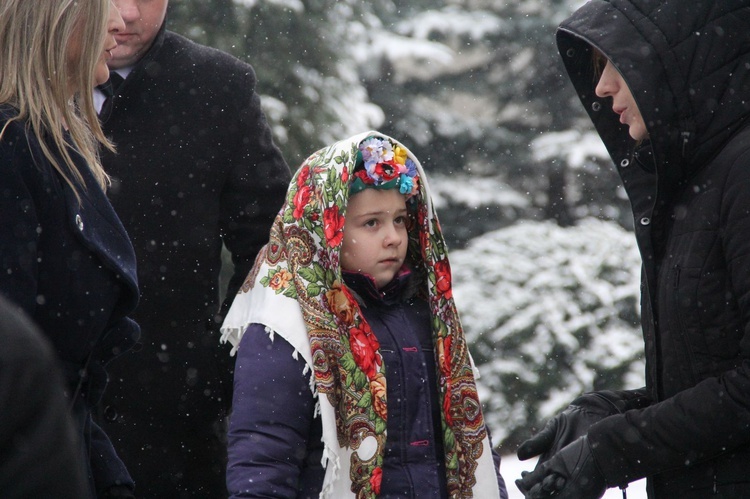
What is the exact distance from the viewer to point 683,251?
273cm

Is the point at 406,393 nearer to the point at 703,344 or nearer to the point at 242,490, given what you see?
the point at 242,490

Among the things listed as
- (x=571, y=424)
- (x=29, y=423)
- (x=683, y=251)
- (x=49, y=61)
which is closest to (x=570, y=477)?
(x=571, y=424)

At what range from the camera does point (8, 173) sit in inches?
Result: 88.5

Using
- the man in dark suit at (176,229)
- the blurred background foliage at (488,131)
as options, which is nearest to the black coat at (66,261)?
the man in dark suit at (176,229)

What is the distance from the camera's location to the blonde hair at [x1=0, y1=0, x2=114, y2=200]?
2.34 metres

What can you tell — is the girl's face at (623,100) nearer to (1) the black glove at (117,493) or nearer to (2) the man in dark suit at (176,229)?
(2) the man in dark suit at (176,229)

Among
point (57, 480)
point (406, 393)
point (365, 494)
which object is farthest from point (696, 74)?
point (57, 480)

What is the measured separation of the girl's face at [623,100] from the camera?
9.57 feet

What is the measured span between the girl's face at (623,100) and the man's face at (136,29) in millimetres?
1615

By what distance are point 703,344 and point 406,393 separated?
0.88 metres

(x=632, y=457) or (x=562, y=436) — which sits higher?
(x=562, y=436)

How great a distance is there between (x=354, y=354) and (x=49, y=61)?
3.98 ft

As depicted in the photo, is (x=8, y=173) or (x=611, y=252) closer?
(x=8, y=173)

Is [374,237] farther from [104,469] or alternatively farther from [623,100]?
[104,469]
